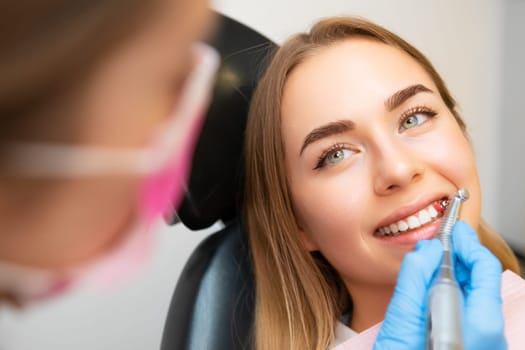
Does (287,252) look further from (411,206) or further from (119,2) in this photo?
(119,2)

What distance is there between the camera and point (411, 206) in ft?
3.02

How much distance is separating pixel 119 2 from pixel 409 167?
700mm

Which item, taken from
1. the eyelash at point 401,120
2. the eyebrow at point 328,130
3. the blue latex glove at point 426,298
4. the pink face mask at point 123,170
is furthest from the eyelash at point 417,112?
the pink face mask at point 123,170

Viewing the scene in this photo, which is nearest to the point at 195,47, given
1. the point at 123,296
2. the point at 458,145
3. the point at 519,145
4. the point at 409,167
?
the point at 409,167

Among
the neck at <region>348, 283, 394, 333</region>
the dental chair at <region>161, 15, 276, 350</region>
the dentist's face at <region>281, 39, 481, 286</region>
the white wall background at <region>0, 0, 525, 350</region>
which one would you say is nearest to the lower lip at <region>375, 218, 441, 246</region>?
the dentist's face at <region>281, 39, 481, 286</region>

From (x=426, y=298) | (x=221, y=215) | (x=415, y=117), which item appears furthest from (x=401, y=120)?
(x=221, y=215)

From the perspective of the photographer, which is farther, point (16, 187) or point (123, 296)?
point (123, 296)

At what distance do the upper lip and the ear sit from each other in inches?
8.6

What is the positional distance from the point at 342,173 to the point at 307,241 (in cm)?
22

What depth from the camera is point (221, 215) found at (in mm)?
1170

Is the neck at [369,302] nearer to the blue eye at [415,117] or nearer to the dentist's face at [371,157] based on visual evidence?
the dentist's face at [371,157]

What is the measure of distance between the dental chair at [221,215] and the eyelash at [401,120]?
0.22 m

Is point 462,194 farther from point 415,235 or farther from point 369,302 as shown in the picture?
point 369,302

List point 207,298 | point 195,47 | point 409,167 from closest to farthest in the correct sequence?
point 195,47 → point 409,167 → point 207,298
